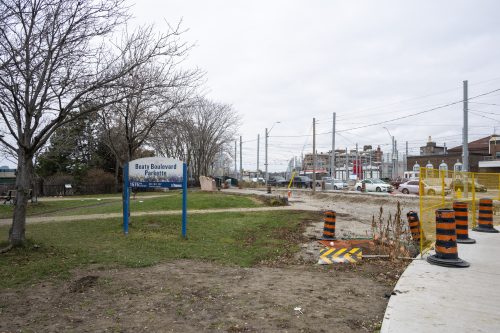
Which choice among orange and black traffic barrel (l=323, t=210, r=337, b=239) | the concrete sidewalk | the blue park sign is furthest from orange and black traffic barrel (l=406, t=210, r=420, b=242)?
the blue park sign

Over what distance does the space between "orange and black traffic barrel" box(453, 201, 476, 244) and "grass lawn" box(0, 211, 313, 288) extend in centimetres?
392

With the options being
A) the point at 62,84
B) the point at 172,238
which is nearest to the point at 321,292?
the point at 172,238

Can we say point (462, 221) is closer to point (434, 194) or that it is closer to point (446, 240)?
point (434, 194)

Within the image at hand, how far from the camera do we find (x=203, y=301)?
5230 millimetres

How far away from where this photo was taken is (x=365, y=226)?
46.3 ft

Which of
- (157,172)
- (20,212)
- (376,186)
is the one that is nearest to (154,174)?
(157,172)

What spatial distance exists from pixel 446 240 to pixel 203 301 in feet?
15.5

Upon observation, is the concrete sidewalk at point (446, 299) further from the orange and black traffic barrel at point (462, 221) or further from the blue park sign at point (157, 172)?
the blue park sign at point (157, 172)

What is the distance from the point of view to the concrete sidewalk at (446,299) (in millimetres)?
4305

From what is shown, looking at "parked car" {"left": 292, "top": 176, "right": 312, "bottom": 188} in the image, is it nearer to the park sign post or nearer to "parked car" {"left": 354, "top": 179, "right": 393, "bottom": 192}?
"parked car" {"left": 354, "top": 179, "right": 393, "bottom": 192}

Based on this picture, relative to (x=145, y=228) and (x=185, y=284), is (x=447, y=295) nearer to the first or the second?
(x=185, y=284)

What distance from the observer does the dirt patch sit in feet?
14.4

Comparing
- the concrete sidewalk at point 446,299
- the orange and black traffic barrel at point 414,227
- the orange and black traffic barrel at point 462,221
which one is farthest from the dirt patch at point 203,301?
the orange and black traffic barrel at point 462,221

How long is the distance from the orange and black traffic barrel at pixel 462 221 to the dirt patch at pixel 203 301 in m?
3.05
